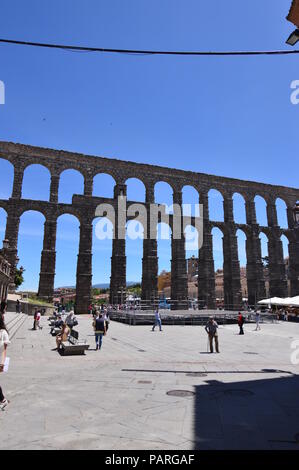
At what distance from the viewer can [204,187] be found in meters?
48.1

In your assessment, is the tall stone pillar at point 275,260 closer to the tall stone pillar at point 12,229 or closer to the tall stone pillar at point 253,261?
the tall stone pillar at point 253,261

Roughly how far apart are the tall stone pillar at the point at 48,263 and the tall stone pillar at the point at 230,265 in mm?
23958

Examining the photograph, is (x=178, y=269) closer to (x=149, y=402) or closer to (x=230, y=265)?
(x=230, y=265)

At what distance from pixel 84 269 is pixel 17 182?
43.4 feet

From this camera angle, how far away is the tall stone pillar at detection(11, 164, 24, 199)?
38.3 meters

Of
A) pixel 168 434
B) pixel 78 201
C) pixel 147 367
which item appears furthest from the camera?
pixel 78 201

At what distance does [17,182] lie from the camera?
38.5m

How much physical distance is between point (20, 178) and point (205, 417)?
38480mm

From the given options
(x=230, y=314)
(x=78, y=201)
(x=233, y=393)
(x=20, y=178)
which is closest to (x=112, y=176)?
(x=78, y=201)

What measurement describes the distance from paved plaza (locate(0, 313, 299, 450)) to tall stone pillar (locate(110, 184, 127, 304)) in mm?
27085

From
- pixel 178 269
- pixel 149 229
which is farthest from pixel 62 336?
pixel 178 269

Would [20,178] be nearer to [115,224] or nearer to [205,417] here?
[115,224]

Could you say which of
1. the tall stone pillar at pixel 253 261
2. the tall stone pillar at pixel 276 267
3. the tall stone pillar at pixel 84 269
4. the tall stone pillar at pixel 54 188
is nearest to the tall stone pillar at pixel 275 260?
the tall stone pillar at pixel 276 267

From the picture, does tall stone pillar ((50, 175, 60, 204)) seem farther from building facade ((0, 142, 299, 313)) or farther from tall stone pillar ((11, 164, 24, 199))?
tall stone pillar ((11, 164, 24, 199))
